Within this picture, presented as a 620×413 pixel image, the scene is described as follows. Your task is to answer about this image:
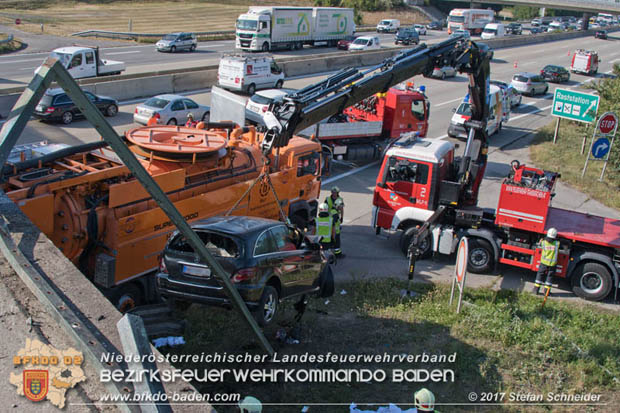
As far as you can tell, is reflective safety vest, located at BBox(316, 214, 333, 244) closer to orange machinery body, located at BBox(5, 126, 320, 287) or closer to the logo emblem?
orange machinery body, located at BBox(5, 126, 320, 287)

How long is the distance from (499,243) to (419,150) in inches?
111

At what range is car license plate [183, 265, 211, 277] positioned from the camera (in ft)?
27.4

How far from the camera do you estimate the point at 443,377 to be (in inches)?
346

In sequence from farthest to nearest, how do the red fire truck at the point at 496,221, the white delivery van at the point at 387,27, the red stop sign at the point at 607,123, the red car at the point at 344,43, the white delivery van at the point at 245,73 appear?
the white delivery van at the point at 387,27
the red car at the point at 344,43
the white delivery van at the point at 245,73
the red stop sign at the point at 607,123
the red fire truck at the point at 496,221

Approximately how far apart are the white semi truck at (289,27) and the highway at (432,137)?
373 inches

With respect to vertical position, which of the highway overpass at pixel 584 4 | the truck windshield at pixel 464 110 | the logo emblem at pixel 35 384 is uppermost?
the highway overpass at pixel 584 4

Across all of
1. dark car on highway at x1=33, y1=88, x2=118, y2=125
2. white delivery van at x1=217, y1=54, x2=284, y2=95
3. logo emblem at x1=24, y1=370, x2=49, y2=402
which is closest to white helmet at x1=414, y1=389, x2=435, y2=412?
logo emblem at x1=24, y1=370, x2=49, y2=402

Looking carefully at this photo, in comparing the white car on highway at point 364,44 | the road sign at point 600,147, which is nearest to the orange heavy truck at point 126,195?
the road sign at point 600,147

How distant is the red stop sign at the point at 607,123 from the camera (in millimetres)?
19584

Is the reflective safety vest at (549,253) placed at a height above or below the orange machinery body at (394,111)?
below

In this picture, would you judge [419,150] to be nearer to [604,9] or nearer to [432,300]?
[432,300]

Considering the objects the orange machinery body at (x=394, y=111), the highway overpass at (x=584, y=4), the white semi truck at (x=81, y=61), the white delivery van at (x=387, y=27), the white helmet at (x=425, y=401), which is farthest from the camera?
the highway overpass at (x=584, y=4)

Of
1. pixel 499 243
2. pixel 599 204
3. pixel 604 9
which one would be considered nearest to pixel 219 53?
pixel 599 204

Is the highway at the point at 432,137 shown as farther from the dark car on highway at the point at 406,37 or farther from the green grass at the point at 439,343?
the dark car on highway at the point at 406,37
